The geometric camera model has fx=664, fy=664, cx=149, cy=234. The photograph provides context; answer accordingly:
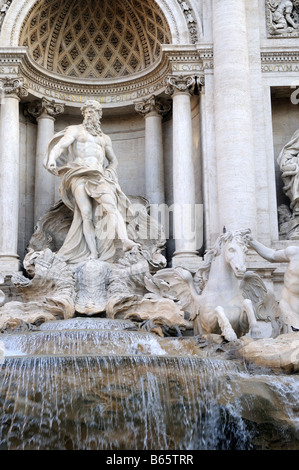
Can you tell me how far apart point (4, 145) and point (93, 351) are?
672 cm

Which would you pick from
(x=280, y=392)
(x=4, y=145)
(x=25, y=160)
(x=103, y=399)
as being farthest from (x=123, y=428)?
(x=25, y=160)

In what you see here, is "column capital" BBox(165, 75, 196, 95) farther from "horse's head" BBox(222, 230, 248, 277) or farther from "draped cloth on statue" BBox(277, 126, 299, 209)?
Answer: "horse's head" BBox(222, 230, 248, 277)

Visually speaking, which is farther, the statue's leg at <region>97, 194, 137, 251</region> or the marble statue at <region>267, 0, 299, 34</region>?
the marble statue at <region>267, 0, 299, 34</region>

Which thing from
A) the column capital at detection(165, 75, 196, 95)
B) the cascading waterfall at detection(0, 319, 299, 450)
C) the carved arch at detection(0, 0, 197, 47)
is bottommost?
the cascading waterfall at detection(0, 319, 299, 450)

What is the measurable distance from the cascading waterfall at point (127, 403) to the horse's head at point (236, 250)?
8.63 feet

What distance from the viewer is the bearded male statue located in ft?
44.9

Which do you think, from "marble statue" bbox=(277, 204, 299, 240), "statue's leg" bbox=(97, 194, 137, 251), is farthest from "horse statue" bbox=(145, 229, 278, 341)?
"marble statue" bbox=(277, 204, 299, 240)

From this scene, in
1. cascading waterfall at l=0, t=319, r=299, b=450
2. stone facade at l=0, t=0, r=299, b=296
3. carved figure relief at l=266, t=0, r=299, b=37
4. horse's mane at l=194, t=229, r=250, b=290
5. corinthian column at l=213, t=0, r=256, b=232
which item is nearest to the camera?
cascading waterfall at l=0, t=319, r=299, b=450

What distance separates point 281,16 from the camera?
15.7 metres

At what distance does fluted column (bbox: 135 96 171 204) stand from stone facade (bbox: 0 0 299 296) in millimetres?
25

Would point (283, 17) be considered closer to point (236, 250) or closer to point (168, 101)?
point (168, 101)

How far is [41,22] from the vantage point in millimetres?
15953

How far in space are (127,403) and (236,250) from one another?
4.02 metres
